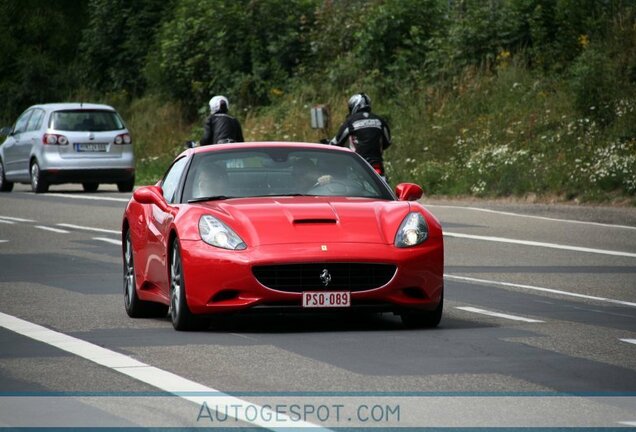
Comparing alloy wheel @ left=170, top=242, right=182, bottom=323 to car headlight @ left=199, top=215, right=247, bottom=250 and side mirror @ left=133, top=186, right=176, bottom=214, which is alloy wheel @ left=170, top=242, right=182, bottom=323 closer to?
car headlight @ left=199, top=215, right=247, bottom=250

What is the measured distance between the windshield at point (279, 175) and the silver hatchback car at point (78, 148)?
22.5 m

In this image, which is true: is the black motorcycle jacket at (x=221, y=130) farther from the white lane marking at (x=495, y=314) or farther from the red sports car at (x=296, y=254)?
the red sports car at (x=296, y=254)

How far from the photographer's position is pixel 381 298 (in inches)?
465

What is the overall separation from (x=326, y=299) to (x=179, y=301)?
1011 mm

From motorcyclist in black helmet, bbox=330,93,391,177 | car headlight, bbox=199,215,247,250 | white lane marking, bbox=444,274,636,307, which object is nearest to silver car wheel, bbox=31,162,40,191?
motorcyclist in black helmet, bbox=330,93,391,177

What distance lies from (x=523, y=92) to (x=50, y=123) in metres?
9.30

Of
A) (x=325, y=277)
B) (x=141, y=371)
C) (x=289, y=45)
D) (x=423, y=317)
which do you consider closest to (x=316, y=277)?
(x=325, y=277)

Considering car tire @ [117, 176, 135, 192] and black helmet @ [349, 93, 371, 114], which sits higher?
black helmet @ [349, 93, 371, 114]

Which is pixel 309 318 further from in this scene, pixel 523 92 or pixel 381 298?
pixel 523 92

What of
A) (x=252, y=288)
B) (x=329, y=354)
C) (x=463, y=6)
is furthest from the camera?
(x=463, y=6)

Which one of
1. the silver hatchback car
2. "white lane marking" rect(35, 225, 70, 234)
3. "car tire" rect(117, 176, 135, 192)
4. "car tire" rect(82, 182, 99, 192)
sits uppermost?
"white lane marking" rect(35, 225, 70, 234)

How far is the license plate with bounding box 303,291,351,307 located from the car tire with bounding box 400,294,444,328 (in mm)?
521

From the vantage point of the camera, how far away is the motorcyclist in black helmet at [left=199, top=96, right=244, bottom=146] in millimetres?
22609

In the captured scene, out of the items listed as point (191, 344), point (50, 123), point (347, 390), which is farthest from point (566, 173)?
point (347, 390)
